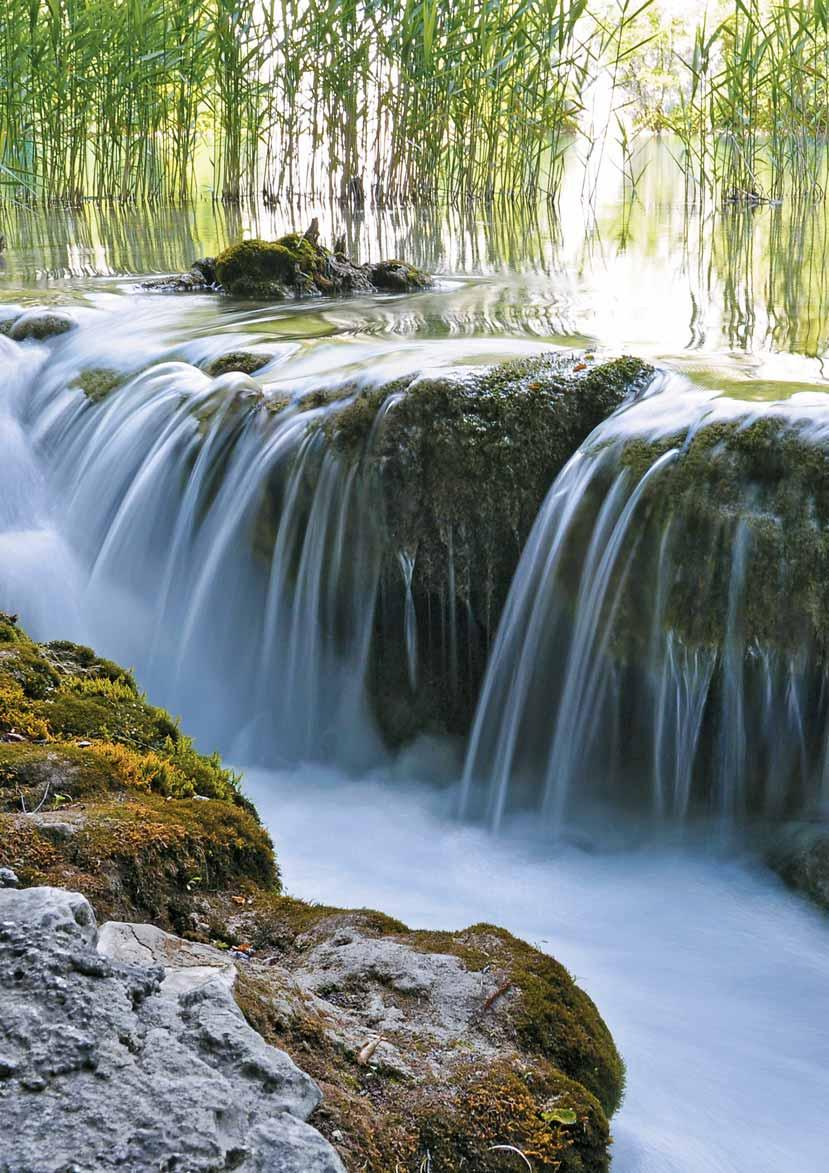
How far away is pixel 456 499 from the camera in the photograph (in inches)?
174

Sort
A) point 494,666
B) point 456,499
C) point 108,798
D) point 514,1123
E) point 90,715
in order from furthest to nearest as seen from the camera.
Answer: point 456,499
point 494,666
point 90,715
point 108,798
point 514,1123

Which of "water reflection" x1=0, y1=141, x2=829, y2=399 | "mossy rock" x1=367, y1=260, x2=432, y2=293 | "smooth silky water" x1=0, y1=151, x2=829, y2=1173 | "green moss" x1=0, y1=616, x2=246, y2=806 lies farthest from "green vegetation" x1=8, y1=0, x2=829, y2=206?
"green moss" x1=0, y1=616, x2=246, y2=806

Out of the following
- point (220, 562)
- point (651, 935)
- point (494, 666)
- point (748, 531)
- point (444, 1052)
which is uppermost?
point (748, 531)

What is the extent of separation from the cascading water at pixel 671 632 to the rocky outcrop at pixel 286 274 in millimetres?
4094

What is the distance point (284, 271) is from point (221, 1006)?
703 centimetres

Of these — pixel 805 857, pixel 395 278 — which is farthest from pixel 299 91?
pixel 805 857

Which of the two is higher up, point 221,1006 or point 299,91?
point 299,91

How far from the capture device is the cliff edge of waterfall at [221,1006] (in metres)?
1.25

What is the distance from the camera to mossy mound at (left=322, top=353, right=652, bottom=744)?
14.5ft

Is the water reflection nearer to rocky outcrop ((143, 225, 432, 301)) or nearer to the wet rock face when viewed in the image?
rocky outcrop ((143, 225, 432, 301))

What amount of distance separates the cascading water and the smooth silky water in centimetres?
1

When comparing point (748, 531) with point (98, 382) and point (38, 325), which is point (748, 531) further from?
point (38, 325)

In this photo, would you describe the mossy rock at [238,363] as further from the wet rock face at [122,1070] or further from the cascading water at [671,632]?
the wet rock face at [122,1070]

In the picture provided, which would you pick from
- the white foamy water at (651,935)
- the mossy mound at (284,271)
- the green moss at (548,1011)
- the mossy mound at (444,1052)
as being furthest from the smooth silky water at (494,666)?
the mossy mound at (284,271)
